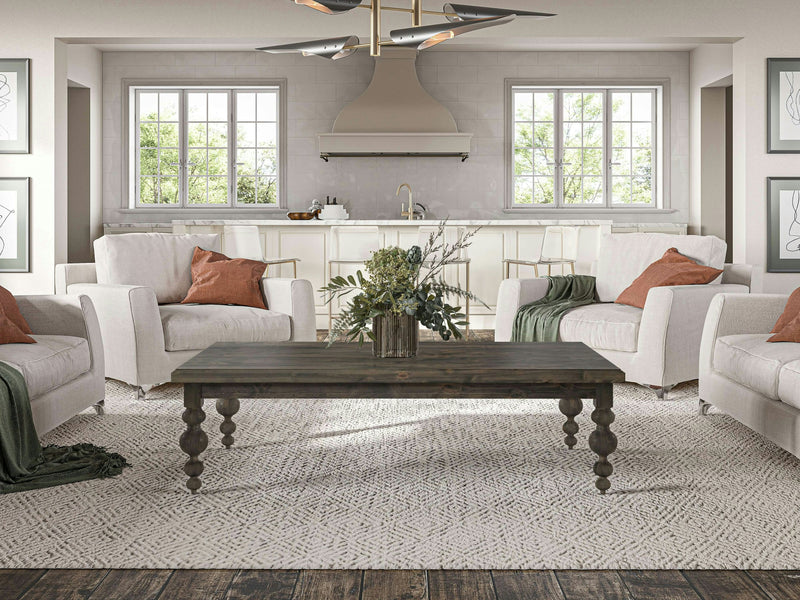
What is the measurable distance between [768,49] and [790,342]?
353 centimetres

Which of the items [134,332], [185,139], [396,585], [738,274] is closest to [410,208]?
[185,139]

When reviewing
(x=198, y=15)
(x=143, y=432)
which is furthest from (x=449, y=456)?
(x=198, y=15)

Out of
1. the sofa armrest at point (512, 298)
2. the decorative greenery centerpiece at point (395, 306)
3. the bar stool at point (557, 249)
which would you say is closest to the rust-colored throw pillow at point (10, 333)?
the decorative greenery centerpiece at point (395, 306)

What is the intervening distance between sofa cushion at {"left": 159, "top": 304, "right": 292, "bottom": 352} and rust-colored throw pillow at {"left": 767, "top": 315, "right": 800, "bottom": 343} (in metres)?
2.50

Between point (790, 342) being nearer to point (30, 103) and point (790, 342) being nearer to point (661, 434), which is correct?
point (661, 434)

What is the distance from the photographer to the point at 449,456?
294 cm

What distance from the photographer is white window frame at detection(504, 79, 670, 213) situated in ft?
26.8

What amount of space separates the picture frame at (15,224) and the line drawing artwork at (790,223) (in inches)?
229

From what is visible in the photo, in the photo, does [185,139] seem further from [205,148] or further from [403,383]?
[403,383]

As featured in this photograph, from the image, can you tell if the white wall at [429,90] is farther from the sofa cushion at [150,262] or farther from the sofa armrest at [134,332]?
the sofa armrest at [134,332]

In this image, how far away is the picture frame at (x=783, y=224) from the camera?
5684mm

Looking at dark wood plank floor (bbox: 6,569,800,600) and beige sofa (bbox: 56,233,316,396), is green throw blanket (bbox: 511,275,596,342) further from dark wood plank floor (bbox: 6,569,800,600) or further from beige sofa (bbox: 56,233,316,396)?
dark wood plank floor (bbox: 6,569,800,600)

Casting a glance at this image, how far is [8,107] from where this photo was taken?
18.8ft

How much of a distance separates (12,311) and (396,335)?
1804 mm
